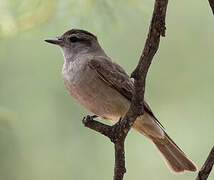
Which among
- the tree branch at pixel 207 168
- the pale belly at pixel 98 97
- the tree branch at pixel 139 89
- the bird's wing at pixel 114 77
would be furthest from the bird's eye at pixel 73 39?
the tree branch at pixel 207 168

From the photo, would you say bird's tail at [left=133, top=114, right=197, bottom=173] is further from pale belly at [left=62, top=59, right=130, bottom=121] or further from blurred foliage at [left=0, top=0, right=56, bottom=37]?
blurred foliage at [left=0, top=0, right=56, bottom=37]

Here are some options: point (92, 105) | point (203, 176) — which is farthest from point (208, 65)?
point (203, 176)

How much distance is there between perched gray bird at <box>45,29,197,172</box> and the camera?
3.50 metres

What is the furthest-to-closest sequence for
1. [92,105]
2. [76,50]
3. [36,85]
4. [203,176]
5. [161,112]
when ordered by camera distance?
1. [36,85]
2. [161,112]
3. [76,50]
4. [92,105]
5. [203,176]

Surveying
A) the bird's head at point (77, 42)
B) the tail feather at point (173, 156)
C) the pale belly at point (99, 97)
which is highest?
the bird's head at point (77, 42)

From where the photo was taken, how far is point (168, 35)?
5.48m

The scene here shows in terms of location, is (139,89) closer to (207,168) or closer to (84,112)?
(207,168)

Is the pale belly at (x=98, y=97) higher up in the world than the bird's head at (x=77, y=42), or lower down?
lower down

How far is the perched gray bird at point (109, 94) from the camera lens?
11.5ft

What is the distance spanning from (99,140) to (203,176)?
9.60 ft

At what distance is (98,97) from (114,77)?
157 mm

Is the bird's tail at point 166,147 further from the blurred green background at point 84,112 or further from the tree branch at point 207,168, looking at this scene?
the tree branch at point 207,168

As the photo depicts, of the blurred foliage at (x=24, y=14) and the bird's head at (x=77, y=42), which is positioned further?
the bird's head at (x=77, y=42)

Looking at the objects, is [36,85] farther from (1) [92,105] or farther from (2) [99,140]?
(1) [92,105]
